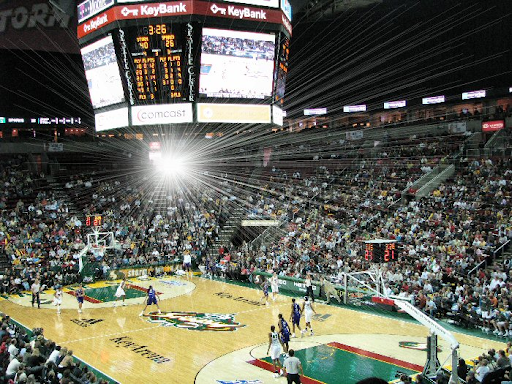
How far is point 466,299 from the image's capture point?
1969 centimetres

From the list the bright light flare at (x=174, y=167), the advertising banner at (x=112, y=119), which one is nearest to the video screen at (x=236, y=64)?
the advertising banner at (x=112, y=119)

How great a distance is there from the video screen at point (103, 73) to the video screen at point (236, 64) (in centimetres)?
326

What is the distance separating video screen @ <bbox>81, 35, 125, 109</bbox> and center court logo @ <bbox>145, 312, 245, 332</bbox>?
847 centimetres

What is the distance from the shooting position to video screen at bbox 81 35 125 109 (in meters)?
20.6

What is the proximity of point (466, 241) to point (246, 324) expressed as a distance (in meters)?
10.8

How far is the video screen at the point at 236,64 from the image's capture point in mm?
20141

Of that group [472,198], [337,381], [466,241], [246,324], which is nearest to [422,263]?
[466,241]

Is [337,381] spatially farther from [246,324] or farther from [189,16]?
[189,16]

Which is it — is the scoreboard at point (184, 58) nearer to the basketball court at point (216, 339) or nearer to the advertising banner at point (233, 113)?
the advertising banner at point (233, 113)

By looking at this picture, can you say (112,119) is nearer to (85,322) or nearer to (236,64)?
(236,64)

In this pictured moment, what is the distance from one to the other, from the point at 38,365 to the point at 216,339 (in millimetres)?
6832

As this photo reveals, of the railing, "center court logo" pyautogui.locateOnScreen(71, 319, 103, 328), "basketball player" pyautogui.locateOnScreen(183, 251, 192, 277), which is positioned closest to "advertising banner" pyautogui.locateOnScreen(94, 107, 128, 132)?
"center court logo" pyautogui.locateOnScreen(71, 319, 103, 328)

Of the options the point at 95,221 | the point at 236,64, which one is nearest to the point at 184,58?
the point at 236,64

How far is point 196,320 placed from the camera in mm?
21188
